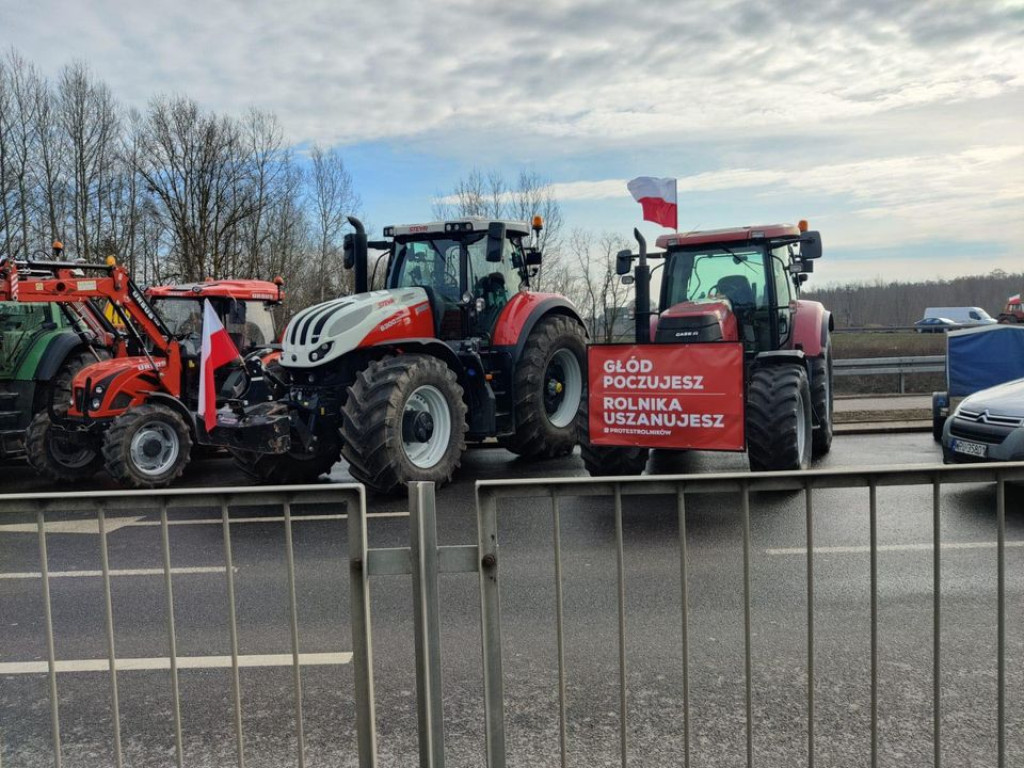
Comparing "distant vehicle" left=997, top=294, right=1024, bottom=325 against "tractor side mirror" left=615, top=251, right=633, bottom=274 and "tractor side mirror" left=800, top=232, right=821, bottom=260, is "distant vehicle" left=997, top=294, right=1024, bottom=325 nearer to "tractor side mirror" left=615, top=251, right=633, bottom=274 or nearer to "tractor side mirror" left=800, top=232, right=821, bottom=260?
"tractor side mirror" left=800, top=232, right=821, bottom=260

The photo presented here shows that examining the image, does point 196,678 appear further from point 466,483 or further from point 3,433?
point 3,433

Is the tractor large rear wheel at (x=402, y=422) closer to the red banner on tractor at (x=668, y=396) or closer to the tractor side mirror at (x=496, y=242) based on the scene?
the tractor side mirror at (x=496, y=242)

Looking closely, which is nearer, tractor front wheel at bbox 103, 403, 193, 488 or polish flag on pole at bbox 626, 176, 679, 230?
tractor front wheel at bbox 103, 403, 193, 488

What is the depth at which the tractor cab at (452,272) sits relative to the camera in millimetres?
9914

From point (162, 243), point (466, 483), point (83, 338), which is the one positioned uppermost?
point (162, 243)

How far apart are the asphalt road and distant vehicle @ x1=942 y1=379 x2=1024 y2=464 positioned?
0.79 meters

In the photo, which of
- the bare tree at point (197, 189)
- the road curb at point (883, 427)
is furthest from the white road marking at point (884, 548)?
the bare tree at point (197, 189)

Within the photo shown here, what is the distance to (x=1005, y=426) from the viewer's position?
7.88 m

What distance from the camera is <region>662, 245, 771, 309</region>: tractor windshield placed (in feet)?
32.0

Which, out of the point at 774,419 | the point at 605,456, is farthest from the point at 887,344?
the point at 605,456

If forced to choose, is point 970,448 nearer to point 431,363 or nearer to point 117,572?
point 431,363

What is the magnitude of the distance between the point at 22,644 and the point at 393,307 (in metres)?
5.15

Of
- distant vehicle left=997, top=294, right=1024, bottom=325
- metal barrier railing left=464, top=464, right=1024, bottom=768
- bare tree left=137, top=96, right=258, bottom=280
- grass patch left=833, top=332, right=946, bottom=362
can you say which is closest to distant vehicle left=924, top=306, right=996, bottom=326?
grass patch left=833, top=332, right=946, bottom=362

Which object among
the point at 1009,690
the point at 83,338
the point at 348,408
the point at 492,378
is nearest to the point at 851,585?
the point at 1009,690
